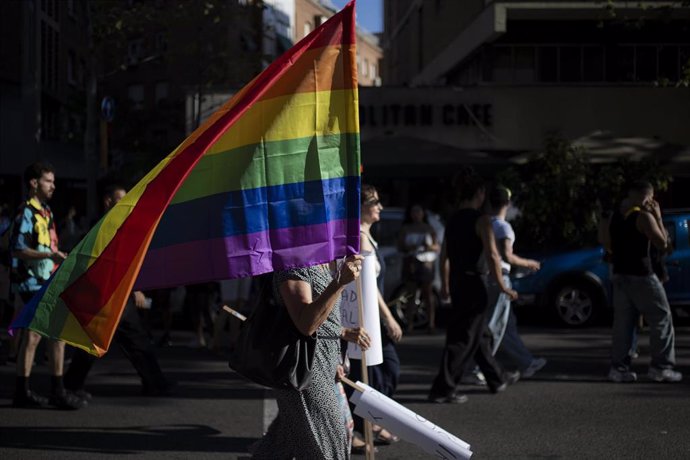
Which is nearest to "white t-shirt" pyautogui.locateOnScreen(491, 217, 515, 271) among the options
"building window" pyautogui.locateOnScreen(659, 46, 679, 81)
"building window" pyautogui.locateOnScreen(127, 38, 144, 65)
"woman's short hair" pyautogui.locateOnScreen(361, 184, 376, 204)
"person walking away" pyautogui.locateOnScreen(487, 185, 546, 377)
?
"person walking away" pyautogui.locateOnScreen(487, 185, 546, 377)

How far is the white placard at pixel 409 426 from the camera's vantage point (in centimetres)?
448

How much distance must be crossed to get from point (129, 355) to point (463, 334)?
9.58 ft

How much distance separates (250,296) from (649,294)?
485cm

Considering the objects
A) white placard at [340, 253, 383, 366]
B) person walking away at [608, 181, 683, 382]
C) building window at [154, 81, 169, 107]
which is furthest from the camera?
building window at [154, 81, 169, 107]

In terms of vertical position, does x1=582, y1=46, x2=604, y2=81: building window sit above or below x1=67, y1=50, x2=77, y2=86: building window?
below

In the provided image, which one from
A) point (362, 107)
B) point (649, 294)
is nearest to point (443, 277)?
point (649, 294)

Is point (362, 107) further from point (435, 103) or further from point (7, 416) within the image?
point (7, 416)

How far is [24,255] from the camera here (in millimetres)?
8367

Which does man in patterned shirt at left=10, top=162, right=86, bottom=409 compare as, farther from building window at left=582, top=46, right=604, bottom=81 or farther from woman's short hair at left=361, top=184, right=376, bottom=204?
building window at left=582, top=46, right=604, bottom=81

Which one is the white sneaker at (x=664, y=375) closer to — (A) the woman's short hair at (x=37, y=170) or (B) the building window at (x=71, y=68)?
(A) the woman's short hair at (x=37, y=170)

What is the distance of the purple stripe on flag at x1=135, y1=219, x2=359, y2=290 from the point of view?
436cm

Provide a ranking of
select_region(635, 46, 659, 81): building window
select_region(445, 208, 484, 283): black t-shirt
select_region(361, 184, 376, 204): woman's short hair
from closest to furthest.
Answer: select_region(361, 184, 376, 204): woman's short hair < select_region(445, 208, 484, 283): black t-shirt < select_region(635, 46, 659, 81): building window

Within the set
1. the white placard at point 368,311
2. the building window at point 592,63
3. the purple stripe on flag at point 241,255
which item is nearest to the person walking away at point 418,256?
the white placard at point 368,311

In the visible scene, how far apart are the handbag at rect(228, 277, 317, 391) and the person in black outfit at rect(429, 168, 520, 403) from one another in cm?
436
